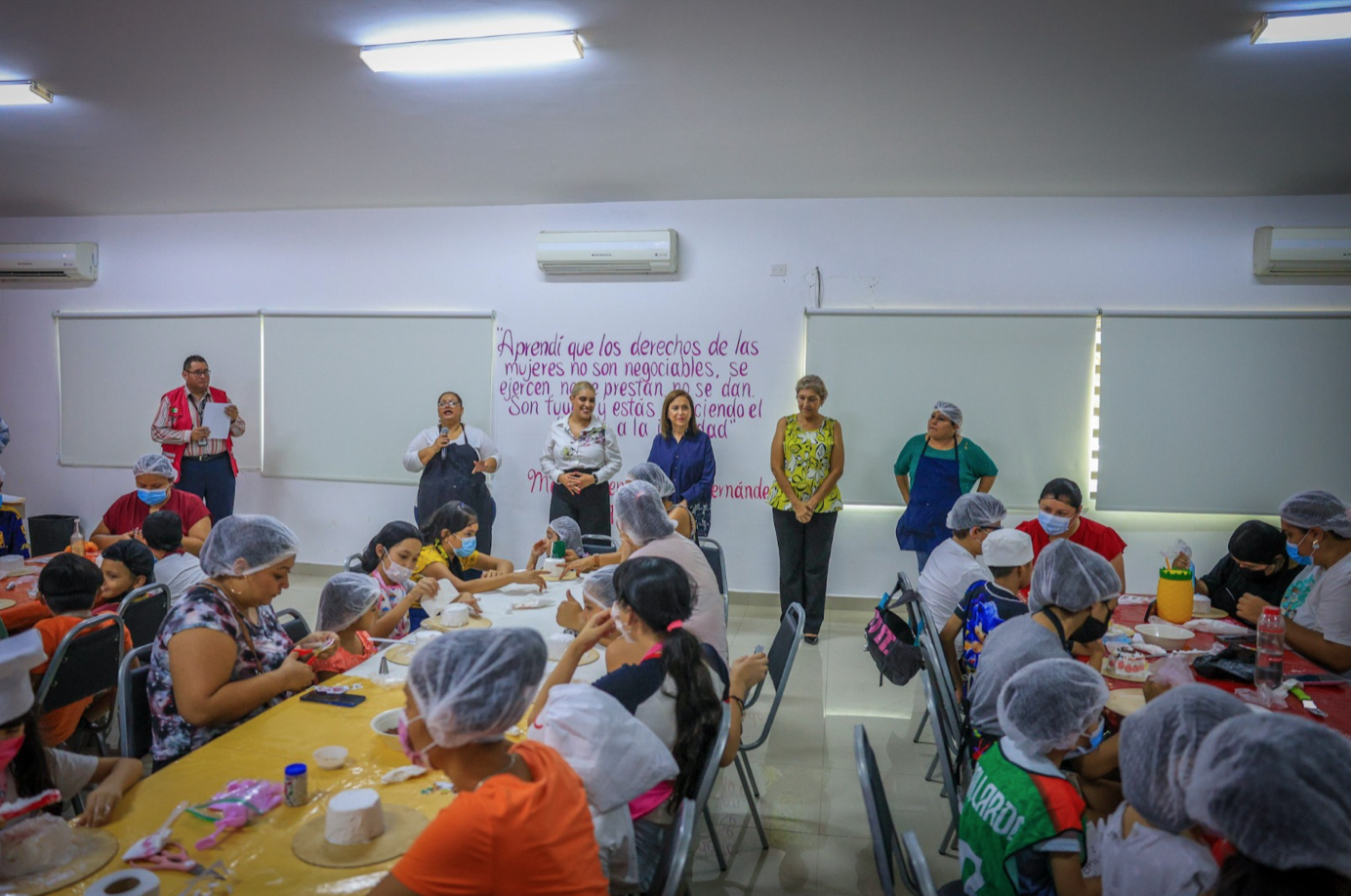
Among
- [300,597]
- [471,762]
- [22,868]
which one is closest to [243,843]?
[22,868]

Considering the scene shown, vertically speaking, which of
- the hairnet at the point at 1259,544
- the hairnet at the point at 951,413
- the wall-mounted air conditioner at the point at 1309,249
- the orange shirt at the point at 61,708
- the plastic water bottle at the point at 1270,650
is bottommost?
the orange shirt at the point at 61,708

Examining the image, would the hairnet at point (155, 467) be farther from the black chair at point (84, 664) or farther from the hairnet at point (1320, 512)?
the hairnet at point (1320, 512)

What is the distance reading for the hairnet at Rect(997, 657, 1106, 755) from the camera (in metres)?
1.66

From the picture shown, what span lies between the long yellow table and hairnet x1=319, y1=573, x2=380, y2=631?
410 mm

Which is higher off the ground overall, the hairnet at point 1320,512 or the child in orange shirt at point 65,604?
the hairnet at point 1320,512

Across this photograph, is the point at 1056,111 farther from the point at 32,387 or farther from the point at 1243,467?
the point at 32,387

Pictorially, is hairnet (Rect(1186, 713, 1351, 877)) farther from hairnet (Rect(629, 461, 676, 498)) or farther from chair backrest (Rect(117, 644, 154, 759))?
hairnet (Rect(629, 461, 676, 498))

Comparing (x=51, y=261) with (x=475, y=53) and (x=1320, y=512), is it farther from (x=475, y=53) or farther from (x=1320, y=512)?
(x=1320, y=512)

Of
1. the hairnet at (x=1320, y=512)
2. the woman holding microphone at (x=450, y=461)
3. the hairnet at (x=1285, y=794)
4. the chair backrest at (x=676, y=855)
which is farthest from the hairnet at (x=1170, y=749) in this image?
the woman holding microphone at (x=450, y=461)

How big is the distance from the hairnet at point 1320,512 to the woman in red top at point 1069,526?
0.75m

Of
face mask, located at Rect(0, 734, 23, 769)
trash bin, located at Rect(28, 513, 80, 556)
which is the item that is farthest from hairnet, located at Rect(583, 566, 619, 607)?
trash bin, located at Rect(28, 513, 80, 556)

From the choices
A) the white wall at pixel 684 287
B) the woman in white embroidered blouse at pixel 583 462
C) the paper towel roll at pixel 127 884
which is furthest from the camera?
the white wall at pixel 684 287

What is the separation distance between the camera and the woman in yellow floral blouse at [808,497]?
17.0 ft

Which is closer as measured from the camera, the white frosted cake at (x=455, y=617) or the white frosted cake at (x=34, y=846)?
the white frosted cake at (x=34, y=846)
